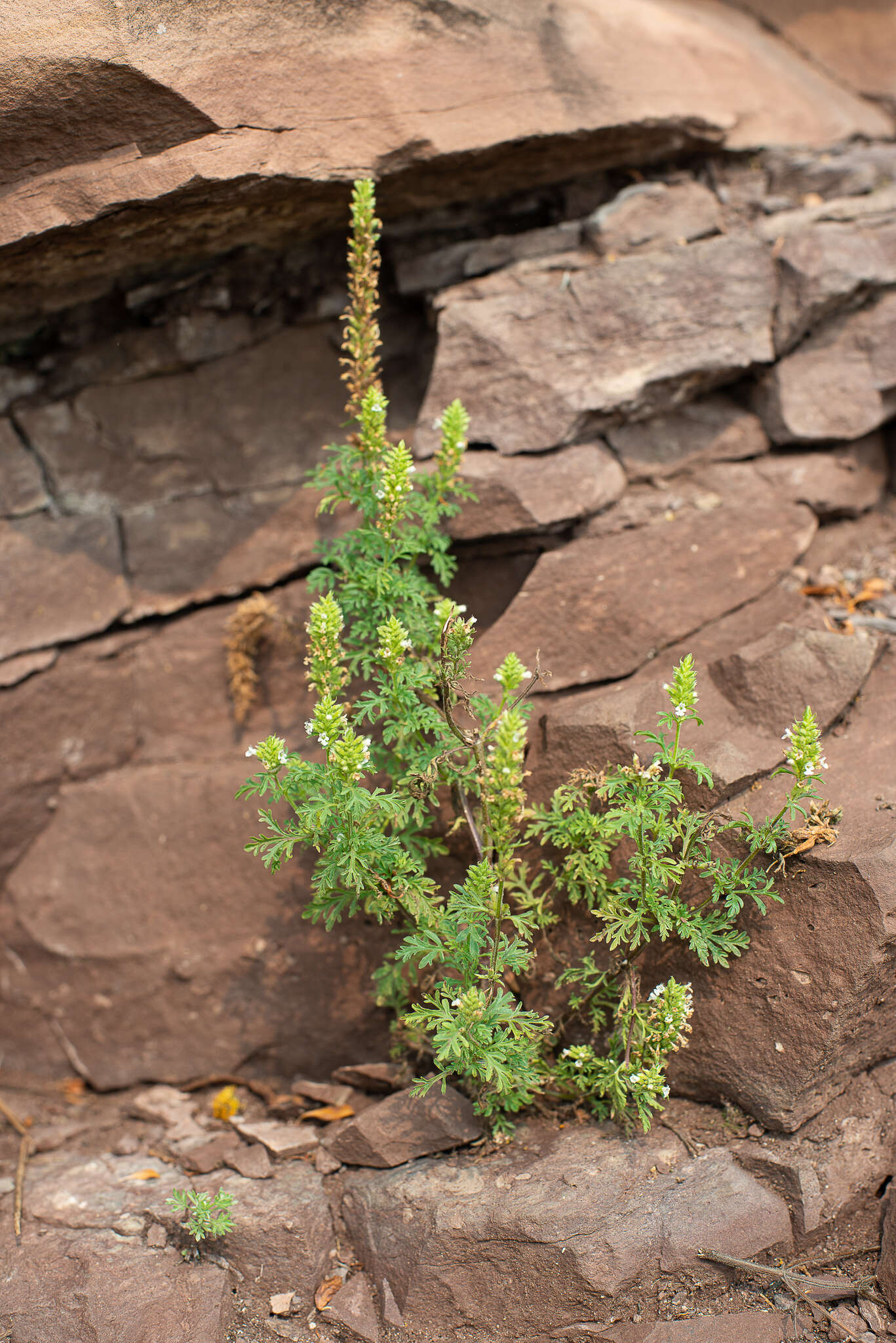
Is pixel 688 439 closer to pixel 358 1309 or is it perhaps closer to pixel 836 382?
pixel 836 382

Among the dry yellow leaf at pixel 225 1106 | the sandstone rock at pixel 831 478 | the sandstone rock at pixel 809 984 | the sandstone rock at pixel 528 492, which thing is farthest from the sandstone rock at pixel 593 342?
the dry yellow leaf at pixel 225 1106

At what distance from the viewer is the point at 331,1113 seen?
316 centimetres

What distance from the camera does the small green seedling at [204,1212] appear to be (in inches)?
105

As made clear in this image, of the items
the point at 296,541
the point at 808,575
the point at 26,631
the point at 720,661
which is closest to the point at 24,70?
the point at 296,541

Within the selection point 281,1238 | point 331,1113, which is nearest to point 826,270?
point 331,1113

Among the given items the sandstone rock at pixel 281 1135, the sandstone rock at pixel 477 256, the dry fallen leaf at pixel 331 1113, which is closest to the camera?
the sandstone rock at pixel 281 1135

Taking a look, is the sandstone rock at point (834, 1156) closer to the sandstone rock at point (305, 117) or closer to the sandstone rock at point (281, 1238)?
the sandstone rock at point (281, 1238)

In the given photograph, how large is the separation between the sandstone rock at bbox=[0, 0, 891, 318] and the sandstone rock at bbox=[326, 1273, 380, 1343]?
3.55 m

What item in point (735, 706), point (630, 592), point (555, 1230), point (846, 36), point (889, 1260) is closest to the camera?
point (555, 1230)

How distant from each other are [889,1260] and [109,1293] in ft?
7.55

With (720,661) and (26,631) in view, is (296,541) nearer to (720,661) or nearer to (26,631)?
(26,631)

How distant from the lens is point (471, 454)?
3.56 meters

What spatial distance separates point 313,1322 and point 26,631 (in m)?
2.83

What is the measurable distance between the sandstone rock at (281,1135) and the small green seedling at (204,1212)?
26 cm
